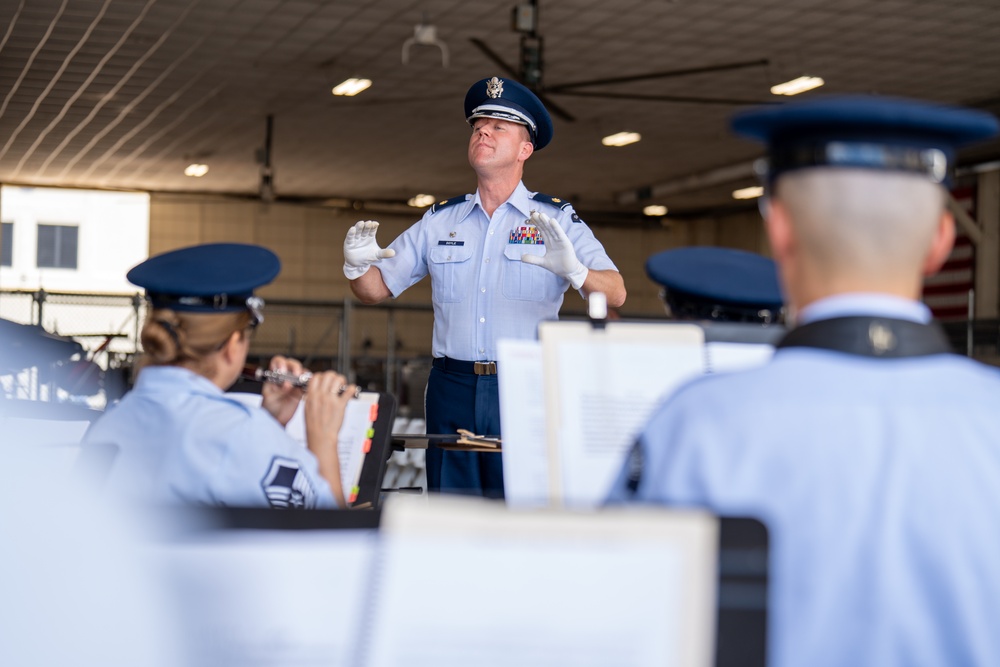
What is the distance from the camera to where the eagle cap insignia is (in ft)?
12.2

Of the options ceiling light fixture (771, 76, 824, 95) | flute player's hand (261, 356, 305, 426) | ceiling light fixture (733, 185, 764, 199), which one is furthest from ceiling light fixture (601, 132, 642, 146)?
flute player's hand (261, 356, 305, 426)

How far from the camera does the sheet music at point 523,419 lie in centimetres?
184

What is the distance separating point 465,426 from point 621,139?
13.3 meters

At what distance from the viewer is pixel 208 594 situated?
0.99 meters

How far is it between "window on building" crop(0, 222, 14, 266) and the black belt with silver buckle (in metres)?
18.8

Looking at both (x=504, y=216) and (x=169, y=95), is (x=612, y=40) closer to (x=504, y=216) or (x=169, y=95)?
(x=169, y=95)

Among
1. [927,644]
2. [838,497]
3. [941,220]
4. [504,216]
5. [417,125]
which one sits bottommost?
[927,644]

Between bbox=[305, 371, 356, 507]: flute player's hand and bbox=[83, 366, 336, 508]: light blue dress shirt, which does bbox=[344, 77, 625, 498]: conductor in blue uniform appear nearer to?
bbox=[305, 371, 356, 507]: flute player's hand

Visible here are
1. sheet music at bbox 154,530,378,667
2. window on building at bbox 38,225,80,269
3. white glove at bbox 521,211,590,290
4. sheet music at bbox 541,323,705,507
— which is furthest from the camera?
window on building at bbox 38,225,80,269

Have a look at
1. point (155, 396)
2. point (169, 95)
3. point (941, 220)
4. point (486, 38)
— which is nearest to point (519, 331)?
point (155, 396)

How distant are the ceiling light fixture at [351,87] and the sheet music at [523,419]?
12070mm

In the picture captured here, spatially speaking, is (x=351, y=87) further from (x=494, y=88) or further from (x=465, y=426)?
(x=465, y=426)

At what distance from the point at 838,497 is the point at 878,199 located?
10.7 inches

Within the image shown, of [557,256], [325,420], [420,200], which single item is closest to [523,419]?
[325,420]
